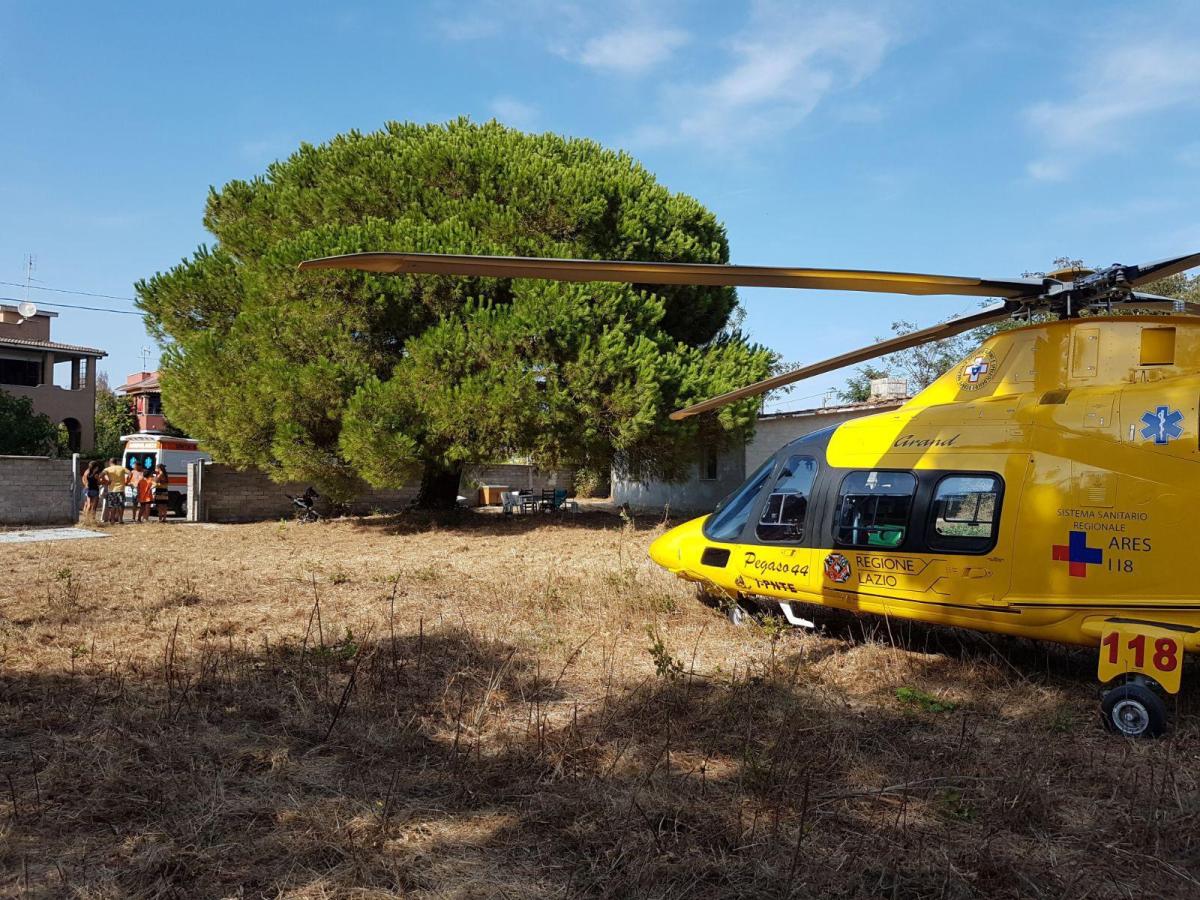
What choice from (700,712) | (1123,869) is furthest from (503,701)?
(1123,869)

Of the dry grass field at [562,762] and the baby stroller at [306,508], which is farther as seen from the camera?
the baby stroller at [306,508]

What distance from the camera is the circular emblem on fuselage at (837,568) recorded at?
6637 mm

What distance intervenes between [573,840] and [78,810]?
7.04ft

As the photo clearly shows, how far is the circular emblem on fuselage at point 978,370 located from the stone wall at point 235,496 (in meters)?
19.6

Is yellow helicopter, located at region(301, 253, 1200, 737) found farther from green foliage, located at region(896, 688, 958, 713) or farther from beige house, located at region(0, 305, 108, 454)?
A: beige house, located at region(0, 305, 108, 454)

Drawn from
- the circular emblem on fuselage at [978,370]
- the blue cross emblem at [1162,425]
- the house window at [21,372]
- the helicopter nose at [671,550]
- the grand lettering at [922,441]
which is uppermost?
the house window at [21,372]

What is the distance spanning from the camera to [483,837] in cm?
354

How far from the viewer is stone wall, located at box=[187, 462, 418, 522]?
21.7m

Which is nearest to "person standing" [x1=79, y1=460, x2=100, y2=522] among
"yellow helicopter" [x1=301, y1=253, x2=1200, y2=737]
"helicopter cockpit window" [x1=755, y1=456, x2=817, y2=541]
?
"helicopter cockpit window" [x1=755, y1=456, x2=817, y2=541]

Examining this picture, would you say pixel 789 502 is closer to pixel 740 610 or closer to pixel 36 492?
pixel 740 610

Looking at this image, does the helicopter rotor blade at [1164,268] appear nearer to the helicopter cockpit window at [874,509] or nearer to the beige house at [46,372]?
the helicopter cockpit window at [874,509]

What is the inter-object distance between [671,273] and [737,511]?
3.76 metres

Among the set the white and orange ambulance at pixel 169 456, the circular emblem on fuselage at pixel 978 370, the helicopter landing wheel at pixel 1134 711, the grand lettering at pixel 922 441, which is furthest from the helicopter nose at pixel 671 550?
the white and orange ambulance at pixel 169 456

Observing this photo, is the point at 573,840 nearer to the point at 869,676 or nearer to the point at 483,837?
the point at 483,837
